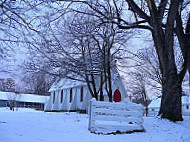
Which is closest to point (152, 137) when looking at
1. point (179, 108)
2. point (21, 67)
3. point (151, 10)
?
point (179, 108)

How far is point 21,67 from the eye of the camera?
61.0 ft

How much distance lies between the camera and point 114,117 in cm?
828

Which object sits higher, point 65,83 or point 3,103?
point 65,83

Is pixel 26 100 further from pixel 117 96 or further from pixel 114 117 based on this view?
pixel 114 117

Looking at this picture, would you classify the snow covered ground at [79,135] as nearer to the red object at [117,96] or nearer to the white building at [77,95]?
the white building at [77,95]

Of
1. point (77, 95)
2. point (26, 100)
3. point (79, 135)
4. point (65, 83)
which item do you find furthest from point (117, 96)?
point (26, 100)

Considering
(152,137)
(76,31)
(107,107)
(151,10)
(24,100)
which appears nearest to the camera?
(152,137)

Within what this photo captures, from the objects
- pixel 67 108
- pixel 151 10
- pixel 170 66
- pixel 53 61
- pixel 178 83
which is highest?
pixel 151 10

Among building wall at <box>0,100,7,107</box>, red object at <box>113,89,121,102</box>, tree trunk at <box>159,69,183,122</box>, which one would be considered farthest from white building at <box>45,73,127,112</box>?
building wall at <box>0,100,7,107</box>

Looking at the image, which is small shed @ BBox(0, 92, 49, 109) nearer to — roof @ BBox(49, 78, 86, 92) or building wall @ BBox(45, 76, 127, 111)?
building wall @ BBox(45, 76, 127, 111)

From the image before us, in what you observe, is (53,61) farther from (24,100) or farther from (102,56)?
(24,100)

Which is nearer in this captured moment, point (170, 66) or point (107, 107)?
point (107, 107)

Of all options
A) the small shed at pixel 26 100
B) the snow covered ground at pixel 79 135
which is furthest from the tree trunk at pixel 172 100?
the small shed at pixel 26 100

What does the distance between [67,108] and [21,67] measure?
1407cm
